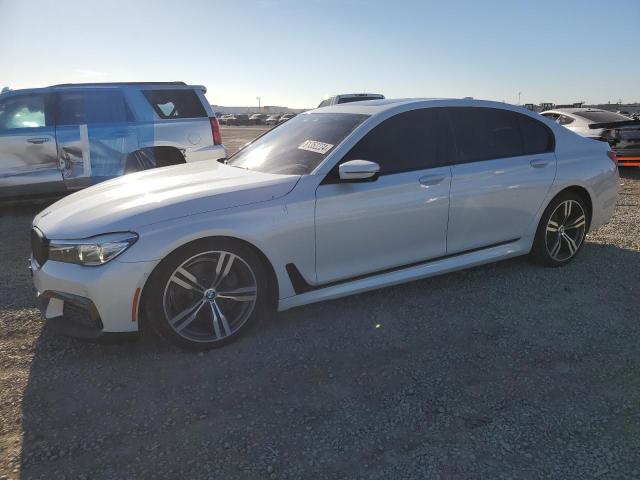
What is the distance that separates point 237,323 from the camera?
3.32 meters

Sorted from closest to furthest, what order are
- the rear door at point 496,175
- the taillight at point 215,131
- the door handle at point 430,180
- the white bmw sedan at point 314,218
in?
the white bmw sedan at point 314,218 → the door handle at point 430,180 → the rear door at point 496,175 → the taillight at point 215,131

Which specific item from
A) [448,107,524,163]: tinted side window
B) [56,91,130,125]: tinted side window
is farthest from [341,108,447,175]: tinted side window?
[56,91,130,125]: tinted side window

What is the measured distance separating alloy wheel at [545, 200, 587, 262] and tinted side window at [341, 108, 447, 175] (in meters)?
1.46

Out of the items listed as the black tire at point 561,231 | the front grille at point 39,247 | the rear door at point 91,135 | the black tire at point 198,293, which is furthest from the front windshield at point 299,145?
the rear door at point 91,135

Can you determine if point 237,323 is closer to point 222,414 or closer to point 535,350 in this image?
point 222,414

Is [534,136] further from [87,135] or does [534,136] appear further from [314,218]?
[87,135]

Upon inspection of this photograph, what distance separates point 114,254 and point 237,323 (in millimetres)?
910

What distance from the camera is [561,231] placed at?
4715 mm

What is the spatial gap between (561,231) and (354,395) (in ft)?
9.98

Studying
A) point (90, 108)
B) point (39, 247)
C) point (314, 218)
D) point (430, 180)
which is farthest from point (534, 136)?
point (90, 108)

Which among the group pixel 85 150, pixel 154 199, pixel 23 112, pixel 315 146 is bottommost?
pixel 154 199

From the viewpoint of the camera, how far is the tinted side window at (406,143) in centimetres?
370

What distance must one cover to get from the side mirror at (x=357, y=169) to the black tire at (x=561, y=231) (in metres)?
2.06

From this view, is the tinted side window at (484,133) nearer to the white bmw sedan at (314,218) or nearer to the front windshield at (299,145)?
the white bmw sedan at (314,218)
